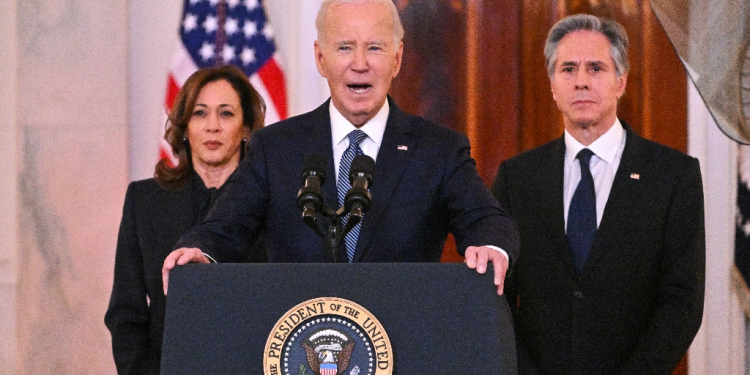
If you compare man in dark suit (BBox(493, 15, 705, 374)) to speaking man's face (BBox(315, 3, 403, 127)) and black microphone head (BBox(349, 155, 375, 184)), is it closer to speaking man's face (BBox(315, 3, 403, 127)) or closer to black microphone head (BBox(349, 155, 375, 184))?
speaking man's face (BBox(315, 3, 403, 127))

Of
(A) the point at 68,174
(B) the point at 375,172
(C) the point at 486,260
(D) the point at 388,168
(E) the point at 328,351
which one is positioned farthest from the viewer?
(A) the point at 68,174

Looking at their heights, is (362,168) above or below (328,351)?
above

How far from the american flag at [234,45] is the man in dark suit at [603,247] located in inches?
80.1

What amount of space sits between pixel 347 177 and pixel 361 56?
0.33 meters

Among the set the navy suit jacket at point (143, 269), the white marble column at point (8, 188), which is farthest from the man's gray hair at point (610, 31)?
the white marble column at point (8, 188)

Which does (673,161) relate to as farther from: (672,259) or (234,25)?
(234,25)

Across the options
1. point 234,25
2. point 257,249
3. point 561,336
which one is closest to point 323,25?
point 257,249

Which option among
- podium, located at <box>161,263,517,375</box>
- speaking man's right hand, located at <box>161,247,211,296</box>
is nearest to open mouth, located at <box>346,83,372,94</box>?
speaking man's right hand, located at <box>161,247,211,296</box>

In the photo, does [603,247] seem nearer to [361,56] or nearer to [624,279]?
[624,279]

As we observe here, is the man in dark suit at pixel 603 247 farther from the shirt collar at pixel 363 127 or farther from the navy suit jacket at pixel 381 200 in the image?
the shirt collar at pixel 363 127

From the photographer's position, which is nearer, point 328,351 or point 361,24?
point 328,351

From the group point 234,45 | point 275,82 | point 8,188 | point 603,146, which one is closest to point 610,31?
point 603,146

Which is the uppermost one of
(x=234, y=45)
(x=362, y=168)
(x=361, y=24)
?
(x=234, y=45)

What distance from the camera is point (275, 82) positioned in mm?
4820
